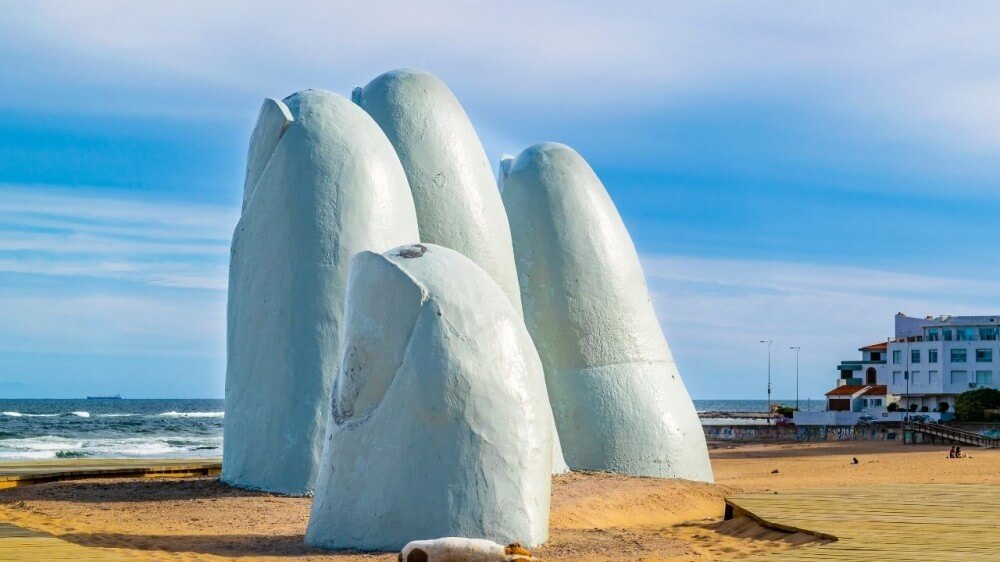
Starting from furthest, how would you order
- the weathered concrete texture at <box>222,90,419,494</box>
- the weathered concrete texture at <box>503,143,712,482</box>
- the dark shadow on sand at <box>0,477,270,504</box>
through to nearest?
the weathered concrete texture at <box>503,143,712,482</box> < the dark shadow on sand at <box>0,477,270,504</box> < the weathered concrete texture at <box>222,90,419,494</box>

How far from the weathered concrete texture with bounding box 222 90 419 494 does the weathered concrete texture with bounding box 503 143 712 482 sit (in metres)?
3.33

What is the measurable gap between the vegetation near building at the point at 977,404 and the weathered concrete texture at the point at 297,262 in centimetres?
3999

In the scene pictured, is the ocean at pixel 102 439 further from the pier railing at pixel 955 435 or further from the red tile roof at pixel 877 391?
the red tile roof at pixel 877 391

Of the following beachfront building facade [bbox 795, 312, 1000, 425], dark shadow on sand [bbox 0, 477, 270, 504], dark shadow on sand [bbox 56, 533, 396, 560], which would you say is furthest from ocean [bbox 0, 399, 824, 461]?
beachfront building facade [bbox 795, 312, 1000, 425]

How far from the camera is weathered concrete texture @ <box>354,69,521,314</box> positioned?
16875 millimetres

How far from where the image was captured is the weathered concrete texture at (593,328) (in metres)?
17.2

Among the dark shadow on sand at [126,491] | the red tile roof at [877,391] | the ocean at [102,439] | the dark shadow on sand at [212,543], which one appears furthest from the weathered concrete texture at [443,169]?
the red tile roof at [877,391]

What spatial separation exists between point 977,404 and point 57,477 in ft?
135

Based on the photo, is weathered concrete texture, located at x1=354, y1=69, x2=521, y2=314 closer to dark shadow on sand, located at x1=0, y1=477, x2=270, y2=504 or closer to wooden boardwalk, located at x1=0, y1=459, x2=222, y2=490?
dark shadow on sand, located at x1=0, y1=477, x2=270, y2=504

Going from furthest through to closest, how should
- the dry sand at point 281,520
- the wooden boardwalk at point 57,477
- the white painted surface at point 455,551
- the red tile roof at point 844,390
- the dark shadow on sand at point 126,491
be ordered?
Result: the red tile roof at point 844,390
the dark shadow on sand at point 126,491
the dry sand at point 281,520
the wooden boardwalk at point 57,477
the white painted surface at point 455,551

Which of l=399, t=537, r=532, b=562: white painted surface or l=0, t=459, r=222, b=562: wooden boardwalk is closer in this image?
l=399, t=537, r=532, b=562: white painted surface

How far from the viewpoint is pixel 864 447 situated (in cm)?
3919

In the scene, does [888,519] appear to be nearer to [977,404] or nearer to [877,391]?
[977,404]

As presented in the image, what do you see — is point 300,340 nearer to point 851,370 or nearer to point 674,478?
point 674,478
